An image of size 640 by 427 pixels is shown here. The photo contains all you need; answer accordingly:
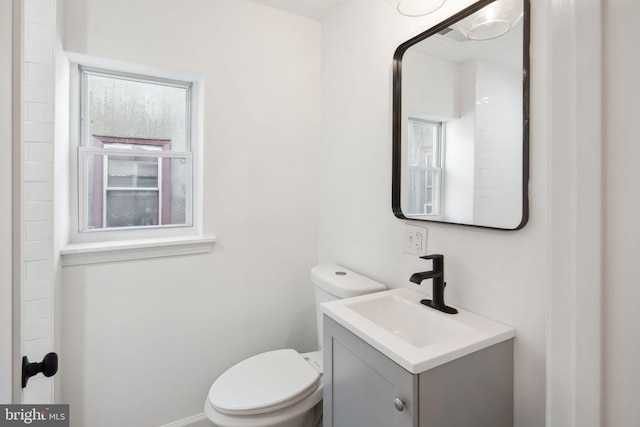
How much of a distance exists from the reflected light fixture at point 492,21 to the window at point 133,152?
4.72ft

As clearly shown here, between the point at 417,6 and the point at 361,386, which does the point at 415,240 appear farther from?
the point at 417,6

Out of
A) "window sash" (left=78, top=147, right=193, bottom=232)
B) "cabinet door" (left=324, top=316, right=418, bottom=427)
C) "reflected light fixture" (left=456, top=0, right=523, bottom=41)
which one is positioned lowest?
"cabinet door" (left=324, top=316, right=418, bottom=427)

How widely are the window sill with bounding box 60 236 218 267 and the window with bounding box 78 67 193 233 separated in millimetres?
164

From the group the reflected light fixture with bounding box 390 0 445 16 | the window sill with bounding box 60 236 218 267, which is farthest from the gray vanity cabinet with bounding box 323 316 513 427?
the reflected light fixture with bounding box 390 0 445 16

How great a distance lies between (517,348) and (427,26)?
1222 millimetres

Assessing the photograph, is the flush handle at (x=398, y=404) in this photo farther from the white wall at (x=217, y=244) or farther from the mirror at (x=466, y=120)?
the white wall at (x=217, y=244)

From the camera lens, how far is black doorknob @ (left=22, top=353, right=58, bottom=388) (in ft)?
1.87

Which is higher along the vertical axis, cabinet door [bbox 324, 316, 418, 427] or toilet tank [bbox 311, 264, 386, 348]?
toilet tank [bbox 311, 264, 386, 348]

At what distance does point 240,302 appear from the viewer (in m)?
1.77

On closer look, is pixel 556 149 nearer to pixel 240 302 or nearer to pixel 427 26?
pixel 427 26

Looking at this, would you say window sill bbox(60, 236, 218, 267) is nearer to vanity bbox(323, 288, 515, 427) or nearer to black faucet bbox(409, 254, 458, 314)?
vanity bbox(323, 288, 515, 427)

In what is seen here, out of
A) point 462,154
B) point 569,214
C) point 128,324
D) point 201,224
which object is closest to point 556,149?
point 569,214
